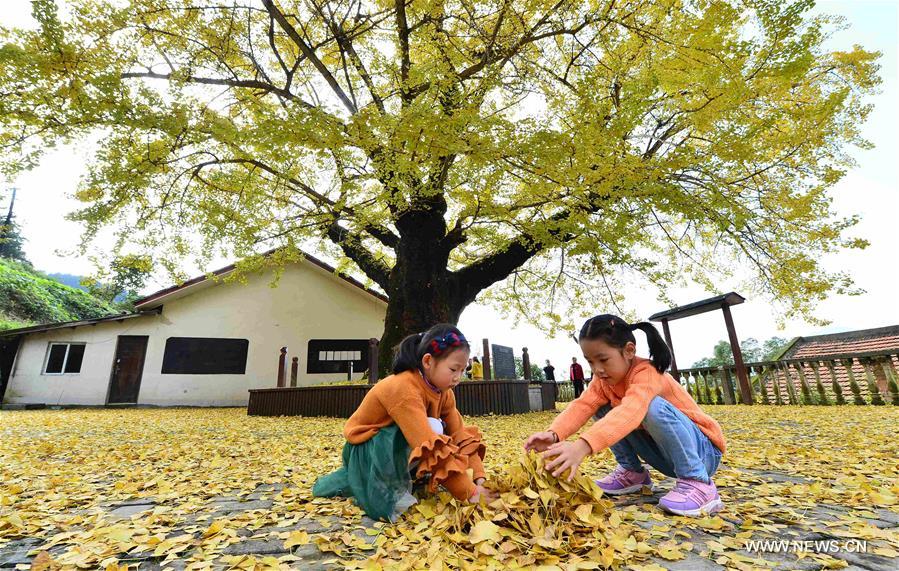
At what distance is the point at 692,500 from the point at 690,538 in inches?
10.5

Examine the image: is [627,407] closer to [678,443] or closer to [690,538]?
[678,443]

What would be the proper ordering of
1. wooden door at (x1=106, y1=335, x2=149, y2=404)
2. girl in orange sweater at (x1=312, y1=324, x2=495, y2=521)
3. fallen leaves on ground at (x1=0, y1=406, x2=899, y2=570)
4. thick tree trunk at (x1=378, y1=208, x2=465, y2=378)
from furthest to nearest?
wooden door at (x1=106, y1=335, x2=149, y2=404) < thick tree trunk at (x1=378, y1=208, x2=465, y2=378) < girl in orange sweater at (x1=312, y1=324, x2=495, y2=521) < fallen leaves on ground at (x1=0, y1=406, x2=899, y2=570)

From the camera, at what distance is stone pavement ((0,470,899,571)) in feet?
4.31

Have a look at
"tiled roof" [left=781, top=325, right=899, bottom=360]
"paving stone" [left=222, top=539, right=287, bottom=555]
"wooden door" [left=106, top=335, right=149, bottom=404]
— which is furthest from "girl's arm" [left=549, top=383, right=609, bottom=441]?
"wooden door" [left=106, top=335, right=149, bottom=404]

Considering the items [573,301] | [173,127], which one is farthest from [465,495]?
[573,301]

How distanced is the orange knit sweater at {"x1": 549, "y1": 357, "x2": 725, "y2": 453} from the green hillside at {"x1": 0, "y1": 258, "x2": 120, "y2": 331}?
22.9m

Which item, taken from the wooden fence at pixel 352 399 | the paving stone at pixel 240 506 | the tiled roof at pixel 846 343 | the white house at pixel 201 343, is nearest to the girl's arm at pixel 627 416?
the paving stone at pixel 240 506

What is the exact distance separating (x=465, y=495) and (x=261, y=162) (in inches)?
270

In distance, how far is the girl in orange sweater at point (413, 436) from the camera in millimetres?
1708

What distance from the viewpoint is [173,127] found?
4.60 m

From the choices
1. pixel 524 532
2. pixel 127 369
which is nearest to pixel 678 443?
pixel 524 532

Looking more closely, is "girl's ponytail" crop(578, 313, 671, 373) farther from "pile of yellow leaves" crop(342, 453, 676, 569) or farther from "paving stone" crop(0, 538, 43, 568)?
"paving stone" crop(0, 538, 43, 568)

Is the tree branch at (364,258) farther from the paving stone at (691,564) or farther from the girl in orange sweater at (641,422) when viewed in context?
the paving stone at (691,564)

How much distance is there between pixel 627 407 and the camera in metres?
1.69
